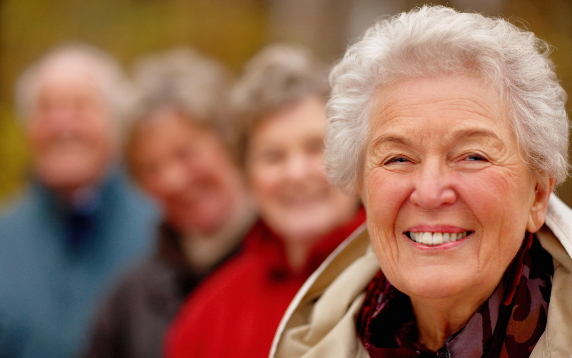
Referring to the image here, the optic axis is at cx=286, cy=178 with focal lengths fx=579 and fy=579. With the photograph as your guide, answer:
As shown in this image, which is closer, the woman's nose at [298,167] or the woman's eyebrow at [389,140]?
the woman's eyebrow at [389,140]

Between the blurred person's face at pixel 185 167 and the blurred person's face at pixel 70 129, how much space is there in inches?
32.5

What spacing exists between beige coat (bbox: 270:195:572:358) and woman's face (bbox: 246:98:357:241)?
0.65 m

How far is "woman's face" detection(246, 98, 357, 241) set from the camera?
107 inches

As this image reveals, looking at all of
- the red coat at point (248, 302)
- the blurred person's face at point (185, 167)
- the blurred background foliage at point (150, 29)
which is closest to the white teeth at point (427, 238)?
the red coat at point (248, 302)

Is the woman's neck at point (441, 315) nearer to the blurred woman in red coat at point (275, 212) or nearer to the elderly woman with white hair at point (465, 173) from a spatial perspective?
the elderly woman with white hair at point (465, 173)

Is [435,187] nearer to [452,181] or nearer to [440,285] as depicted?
[452,181]

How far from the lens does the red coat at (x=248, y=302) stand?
2.58m

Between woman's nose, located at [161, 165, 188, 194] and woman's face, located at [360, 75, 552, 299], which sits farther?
woman's nose, located at [161, 165, 188, 194]

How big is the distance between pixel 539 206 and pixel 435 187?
0.37 metres

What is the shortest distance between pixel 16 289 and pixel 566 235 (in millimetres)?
3704

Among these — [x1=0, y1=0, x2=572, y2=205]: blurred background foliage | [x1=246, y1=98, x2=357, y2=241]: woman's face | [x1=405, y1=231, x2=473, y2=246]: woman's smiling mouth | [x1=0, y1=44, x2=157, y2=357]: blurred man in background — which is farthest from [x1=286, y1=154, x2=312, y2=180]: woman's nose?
[x1=0, y1=0, x2=572, y2=205]: blurred background foliage

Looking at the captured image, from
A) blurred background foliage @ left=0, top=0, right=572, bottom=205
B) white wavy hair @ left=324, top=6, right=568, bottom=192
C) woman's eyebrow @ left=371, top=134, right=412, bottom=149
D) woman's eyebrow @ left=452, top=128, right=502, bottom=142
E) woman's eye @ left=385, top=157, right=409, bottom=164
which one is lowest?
woman's eye @ left=385, top=157, right=409, bottom=164

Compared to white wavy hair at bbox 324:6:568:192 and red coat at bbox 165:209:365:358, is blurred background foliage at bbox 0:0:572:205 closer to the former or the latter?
red coat at bbox 165:209:365:358

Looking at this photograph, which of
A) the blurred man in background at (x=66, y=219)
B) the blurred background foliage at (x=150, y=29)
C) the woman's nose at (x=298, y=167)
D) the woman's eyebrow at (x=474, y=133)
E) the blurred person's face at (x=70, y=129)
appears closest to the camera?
the woman's eyebrow at (x=474, y=133)
